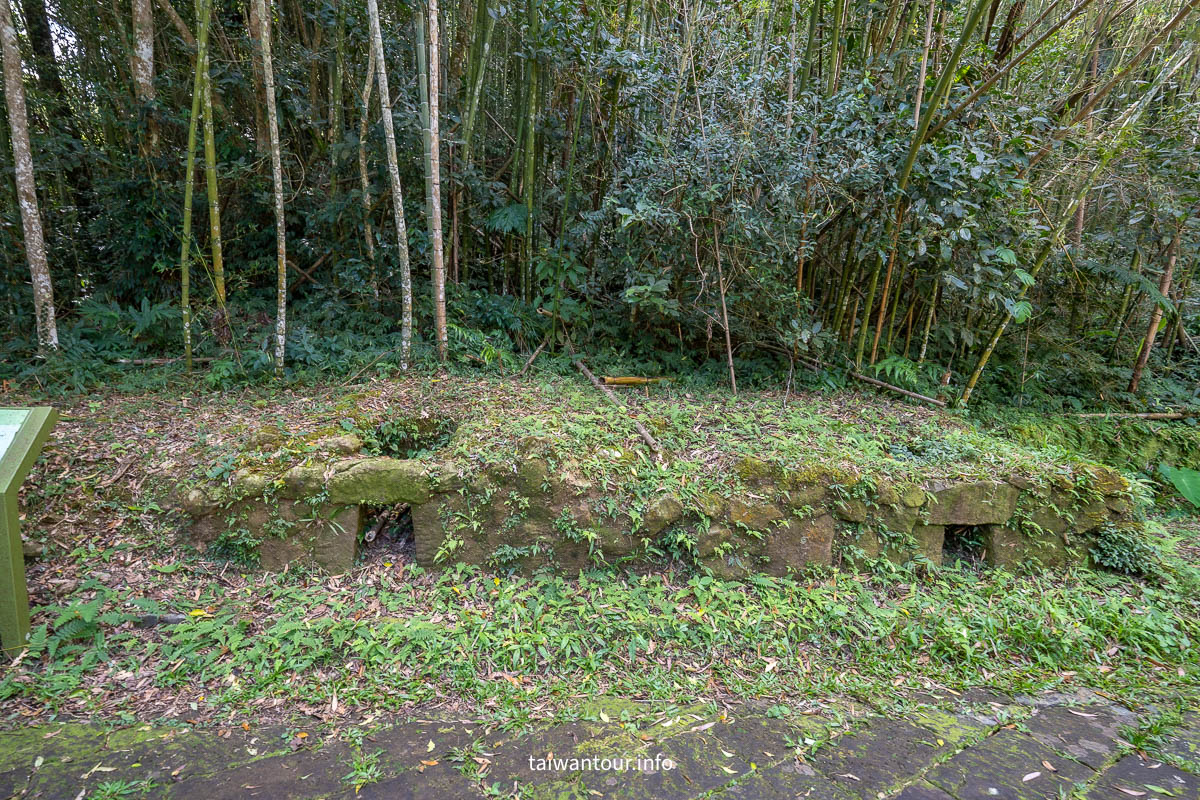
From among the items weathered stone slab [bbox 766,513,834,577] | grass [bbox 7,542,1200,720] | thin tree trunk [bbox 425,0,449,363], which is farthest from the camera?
thin tree trunk [bbox 425,0,449,363]

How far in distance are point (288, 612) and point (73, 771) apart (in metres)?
0.92

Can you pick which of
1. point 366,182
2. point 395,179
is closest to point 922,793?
point 395,179

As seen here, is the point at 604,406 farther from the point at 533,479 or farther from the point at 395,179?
the point at 395,179

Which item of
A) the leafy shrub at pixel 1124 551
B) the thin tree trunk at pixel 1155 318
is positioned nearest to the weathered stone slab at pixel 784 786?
the leafy shrub at pixel 1124 551

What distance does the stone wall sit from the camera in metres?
3.19

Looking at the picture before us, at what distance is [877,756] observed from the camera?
231 centimetres

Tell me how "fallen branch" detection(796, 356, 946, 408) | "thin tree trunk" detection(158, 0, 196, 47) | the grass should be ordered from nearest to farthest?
1. the grass
2. "fallen branch" detection(796, 356, 946, 408)
3. "thin tree trunk" detection(158, 0, 196, 47)

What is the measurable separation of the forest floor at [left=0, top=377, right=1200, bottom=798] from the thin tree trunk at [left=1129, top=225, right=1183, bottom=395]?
2439 millimetres

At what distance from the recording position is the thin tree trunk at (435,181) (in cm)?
413

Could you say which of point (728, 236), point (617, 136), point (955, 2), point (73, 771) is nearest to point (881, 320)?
point (728, 236)

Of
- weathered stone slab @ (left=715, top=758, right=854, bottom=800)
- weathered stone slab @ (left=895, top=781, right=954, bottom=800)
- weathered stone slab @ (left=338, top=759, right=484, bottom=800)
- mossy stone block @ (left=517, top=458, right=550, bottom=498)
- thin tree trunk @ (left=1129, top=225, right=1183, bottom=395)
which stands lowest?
weathered stone slab @ (left=338, top=759, right=484, bottom=800)

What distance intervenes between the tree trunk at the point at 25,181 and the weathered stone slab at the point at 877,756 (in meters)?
6.04

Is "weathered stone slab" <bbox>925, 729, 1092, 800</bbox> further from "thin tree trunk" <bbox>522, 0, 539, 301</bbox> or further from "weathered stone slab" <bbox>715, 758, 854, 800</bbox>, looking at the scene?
"thin tree trunk" <bbox>522, 0, 539, 301</bbox>

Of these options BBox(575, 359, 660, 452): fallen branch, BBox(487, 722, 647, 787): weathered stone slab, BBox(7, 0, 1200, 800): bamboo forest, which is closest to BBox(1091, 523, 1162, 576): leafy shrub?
BBox(7, 0, 1200, 800): bamboo forest
